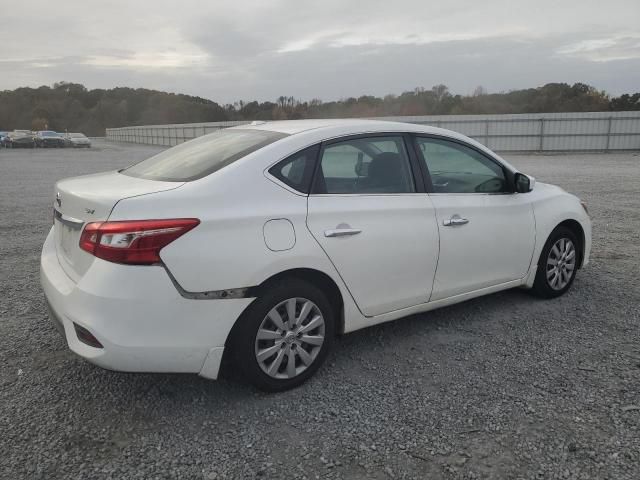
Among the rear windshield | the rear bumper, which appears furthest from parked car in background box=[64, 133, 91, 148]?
the rear bumper

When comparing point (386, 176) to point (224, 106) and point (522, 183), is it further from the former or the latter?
point (224, 106)

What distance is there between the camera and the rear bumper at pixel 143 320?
265 centimetres

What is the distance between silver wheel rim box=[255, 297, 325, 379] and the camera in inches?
120

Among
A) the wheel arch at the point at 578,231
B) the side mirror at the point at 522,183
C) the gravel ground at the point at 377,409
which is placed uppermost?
the side mirror at the point at 522,183

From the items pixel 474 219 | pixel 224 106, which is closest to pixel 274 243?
pixel 474 219

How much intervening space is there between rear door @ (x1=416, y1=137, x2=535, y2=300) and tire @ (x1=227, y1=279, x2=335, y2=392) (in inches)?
40.8

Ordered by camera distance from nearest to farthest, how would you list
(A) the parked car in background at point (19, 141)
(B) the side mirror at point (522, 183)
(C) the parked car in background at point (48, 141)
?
1. (B) the side mirror at point (522, 183)
2. (A) the parked car in background at point (19, 141)
3. (C) the parked car in background at point (48, 141)

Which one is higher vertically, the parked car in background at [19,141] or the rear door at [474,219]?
the parked car in background at [19,141]

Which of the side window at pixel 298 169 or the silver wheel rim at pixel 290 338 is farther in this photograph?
the side window at pixel 298 169

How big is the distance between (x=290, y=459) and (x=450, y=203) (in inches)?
84.4

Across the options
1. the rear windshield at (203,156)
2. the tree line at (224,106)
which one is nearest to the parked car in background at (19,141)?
the tree line at (224,106)

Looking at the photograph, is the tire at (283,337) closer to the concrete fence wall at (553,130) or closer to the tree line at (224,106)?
the concrete fence wall at (553,130)

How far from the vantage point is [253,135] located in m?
3.62

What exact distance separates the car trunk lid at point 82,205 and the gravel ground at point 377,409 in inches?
32.9
